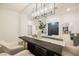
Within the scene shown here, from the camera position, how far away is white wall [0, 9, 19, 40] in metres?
2.06

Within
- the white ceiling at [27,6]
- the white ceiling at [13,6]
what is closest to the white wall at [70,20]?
the white ceiling at [27,6]

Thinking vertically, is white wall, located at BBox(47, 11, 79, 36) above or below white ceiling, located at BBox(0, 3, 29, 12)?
below

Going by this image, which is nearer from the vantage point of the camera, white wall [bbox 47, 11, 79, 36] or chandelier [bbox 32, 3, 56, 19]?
white wall [bbox 47, 11, 79, 36]

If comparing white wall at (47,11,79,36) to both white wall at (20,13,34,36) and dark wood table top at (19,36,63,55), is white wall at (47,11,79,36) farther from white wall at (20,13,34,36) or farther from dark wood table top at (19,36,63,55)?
white wall at (20,13,34,36)

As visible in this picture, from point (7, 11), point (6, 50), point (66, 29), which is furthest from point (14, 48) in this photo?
point (66, 29)

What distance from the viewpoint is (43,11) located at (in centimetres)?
224

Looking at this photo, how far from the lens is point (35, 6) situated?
6.83 feet

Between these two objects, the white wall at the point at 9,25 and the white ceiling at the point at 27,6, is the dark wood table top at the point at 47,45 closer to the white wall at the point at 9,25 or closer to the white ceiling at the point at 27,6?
the white wall at the point at 9,25

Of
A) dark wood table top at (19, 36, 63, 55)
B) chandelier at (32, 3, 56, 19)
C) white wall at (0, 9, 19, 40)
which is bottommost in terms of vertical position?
dark wood table top at (19, 36, 63, 55)

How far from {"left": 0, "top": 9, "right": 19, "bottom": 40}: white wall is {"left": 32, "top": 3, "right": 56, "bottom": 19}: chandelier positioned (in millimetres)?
325

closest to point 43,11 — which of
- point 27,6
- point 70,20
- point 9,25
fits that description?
point 27,6

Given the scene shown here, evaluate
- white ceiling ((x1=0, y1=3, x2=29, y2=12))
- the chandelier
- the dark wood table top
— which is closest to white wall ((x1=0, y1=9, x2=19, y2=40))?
white ceiling ((x1=0, y1=3, x2=29, y2=12))

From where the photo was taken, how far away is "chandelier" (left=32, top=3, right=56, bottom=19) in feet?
6.79

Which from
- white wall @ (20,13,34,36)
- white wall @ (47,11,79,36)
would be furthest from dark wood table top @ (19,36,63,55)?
white wall @ (47,11,79,36)
